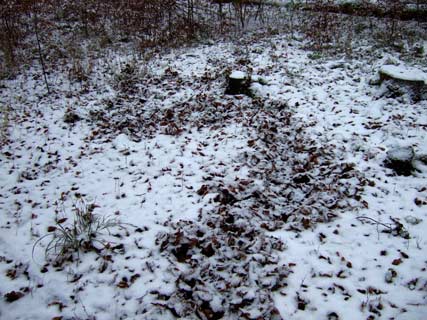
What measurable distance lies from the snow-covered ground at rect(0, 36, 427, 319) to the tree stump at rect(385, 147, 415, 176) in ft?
0.62

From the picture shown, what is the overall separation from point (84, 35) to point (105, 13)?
2177 millimetres

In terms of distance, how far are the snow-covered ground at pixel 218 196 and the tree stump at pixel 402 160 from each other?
190 mm

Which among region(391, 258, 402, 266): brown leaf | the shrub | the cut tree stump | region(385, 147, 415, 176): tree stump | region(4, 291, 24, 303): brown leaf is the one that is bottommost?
region(391, 258, 402, 266): brown leaf

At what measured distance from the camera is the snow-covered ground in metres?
3.41

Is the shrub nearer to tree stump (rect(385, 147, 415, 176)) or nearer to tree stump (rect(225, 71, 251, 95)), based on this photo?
tree stump (rect(385, 147, 415, 176))

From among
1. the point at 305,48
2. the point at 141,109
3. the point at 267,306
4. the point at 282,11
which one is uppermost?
the point at 282,11

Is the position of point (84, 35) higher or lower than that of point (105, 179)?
higher

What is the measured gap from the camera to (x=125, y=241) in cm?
418

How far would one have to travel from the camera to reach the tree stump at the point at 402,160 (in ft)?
17.3

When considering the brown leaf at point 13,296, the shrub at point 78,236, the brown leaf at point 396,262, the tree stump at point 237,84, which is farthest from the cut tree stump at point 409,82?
the brown leaf at point 13,296

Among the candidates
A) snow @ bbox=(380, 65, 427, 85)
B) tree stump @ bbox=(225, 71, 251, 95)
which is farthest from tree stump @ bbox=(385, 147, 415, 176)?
tree stump @ bbox=(225, 71, 251, 95)

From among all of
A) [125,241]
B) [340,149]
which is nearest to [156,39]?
[340,149]

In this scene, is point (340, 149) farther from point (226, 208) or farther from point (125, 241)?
point (125, 241)

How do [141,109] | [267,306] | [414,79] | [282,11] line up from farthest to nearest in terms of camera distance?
[282,11]
[141,109]
[414,79]
[267,306]
